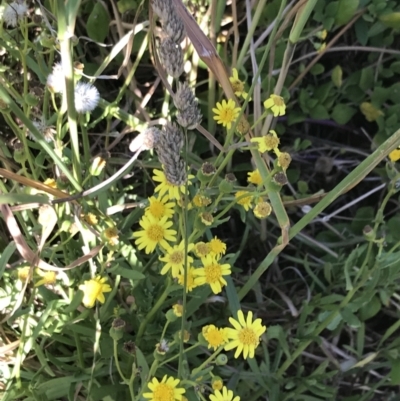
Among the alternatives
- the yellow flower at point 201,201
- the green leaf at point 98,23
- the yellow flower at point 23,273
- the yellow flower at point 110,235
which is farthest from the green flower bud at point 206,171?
the green leaf at point 98,23

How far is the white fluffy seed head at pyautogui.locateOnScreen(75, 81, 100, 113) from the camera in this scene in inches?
21.3

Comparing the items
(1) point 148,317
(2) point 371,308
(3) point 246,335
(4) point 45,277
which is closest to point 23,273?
(4) point 45,277

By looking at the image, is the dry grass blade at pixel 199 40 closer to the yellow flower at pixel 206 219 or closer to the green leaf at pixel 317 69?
the yellow flower at pixel 206 219

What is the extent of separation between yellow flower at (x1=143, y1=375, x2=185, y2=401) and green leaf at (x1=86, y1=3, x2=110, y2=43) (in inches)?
20.2

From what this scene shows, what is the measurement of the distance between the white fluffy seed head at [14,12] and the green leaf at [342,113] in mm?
542

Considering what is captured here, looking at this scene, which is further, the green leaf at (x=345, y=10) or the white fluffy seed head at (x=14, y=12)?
the green leaf at (x=345, y=10)

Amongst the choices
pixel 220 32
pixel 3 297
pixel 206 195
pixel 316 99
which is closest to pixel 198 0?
pixel 220 32

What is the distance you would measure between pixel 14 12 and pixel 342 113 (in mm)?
561

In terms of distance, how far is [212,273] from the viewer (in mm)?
566

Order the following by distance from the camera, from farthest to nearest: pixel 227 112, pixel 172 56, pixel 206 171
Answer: pixel 227 112 → pixel 206 171 → pixel 172 56

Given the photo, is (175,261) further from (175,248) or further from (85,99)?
(85,99)

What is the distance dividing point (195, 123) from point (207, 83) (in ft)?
1.48

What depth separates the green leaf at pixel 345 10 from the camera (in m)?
0.76

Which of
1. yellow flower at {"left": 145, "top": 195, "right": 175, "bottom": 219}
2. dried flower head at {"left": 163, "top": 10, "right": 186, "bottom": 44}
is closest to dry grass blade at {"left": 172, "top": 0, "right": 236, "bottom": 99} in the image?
dried flower head at {"left": 163, "top": 10, "right": 186, "bottom": 44}
